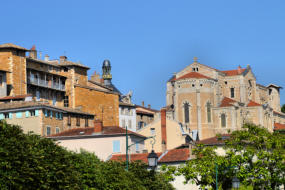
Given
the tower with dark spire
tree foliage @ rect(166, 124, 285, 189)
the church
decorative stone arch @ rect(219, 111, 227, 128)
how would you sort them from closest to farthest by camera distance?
1. tree foliage @ rect(166, 124, 285, 189)
2. the church
3. decorative stone arch @ rect(219, 111, 227, 128)
4. the tower with dark spire

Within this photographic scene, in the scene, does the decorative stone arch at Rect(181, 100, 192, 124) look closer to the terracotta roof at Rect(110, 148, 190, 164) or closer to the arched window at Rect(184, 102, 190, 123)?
the arched window at Rect(184, 102, 190, 123)

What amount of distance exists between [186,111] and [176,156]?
56.7 m

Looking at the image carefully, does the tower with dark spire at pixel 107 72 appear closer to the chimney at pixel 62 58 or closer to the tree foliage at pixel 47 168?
the chimney at pixel 62 58

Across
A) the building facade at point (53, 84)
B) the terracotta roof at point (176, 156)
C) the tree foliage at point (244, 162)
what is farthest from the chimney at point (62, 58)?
the tree foliage at point (244, 162)

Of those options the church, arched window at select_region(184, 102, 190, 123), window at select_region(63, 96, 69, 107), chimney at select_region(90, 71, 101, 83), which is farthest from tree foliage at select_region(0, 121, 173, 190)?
chimney at select_region(90, 71, 101, 83)

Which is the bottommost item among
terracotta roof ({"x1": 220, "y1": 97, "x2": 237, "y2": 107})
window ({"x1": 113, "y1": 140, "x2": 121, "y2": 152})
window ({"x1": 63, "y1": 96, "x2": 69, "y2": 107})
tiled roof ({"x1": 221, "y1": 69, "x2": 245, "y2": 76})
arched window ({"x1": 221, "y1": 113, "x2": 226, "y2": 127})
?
window ({"x1": 113, "y1": 140, "x2": 121, "y2": 152})

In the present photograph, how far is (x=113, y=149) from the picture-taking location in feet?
240

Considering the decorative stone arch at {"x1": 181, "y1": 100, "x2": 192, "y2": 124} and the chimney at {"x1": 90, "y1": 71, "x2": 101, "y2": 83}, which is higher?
the chimney at {"x1": 90, "y1": 71, "x2": 101, "y2": 83}

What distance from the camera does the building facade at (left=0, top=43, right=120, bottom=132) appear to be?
90.1 metres

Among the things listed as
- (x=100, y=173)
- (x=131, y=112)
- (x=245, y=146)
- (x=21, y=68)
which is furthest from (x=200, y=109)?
(x=100, y=173)

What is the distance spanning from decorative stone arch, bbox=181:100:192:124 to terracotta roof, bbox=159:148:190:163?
5408 cm

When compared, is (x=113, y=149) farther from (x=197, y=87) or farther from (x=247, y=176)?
(x=197, y=87)

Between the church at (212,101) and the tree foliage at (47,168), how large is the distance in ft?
230

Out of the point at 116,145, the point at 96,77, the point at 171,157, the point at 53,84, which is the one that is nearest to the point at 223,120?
the point at 96,77
